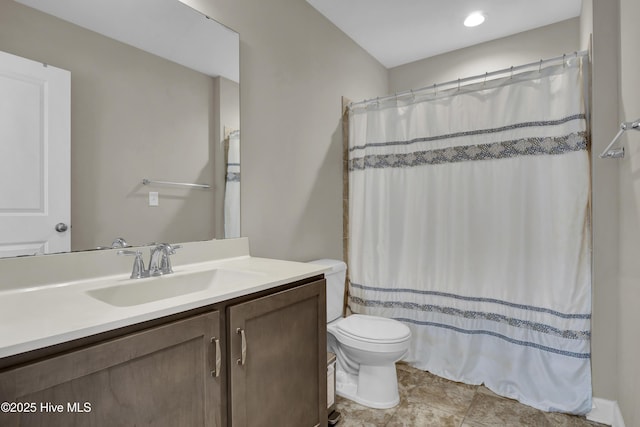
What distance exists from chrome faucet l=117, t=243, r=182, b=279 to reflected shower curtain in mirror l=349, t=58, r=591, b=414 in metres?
1.51

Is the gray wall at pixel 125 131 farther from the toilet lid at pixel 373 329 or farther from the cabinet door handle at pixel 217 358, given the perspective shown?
the toilet lid at pixel 373 329

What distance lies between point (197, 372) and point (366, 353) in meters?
1.12

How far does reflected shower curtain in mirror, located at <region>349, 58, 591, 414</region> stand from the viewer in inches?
70.9

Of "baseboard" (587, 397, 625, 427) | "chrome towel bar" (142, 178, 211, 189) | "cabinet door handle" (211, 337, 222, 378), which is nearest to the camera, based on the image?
"cabinet door handle" (211, 337, 222, 378)

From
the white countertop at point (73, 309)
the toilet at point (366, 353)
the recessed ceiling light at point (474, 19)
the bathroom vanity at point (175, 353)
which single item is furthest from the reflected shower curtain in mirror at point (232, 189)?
the recessed ceiling light at point (474, 19)

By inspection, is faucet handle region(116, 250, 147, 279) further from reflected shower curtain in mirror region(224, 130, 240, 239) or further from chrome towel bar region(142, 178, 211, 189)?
reflected shower curtain in mirror region(224, 130, 240, 239)

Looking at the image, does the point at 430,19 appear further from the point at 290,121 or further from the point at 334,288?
the point at 334,288

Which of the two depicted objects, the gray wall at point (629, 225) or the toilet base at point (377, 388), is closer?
the gray wall at point (629, 225)

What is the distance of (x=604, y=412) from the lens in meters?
1.71

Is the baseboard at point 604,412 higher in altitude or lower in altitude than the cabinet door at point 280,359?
lower

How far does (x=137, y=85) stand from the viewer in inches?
54.1

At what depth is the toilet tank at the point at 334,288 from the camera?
2111mm

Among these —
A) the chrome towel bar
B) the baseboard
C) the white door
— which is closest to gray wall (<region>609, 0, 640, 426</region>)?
the baseboard

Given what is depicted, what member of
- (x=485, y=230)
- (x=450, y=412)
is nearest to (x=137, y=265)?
(x=450, y=412)
